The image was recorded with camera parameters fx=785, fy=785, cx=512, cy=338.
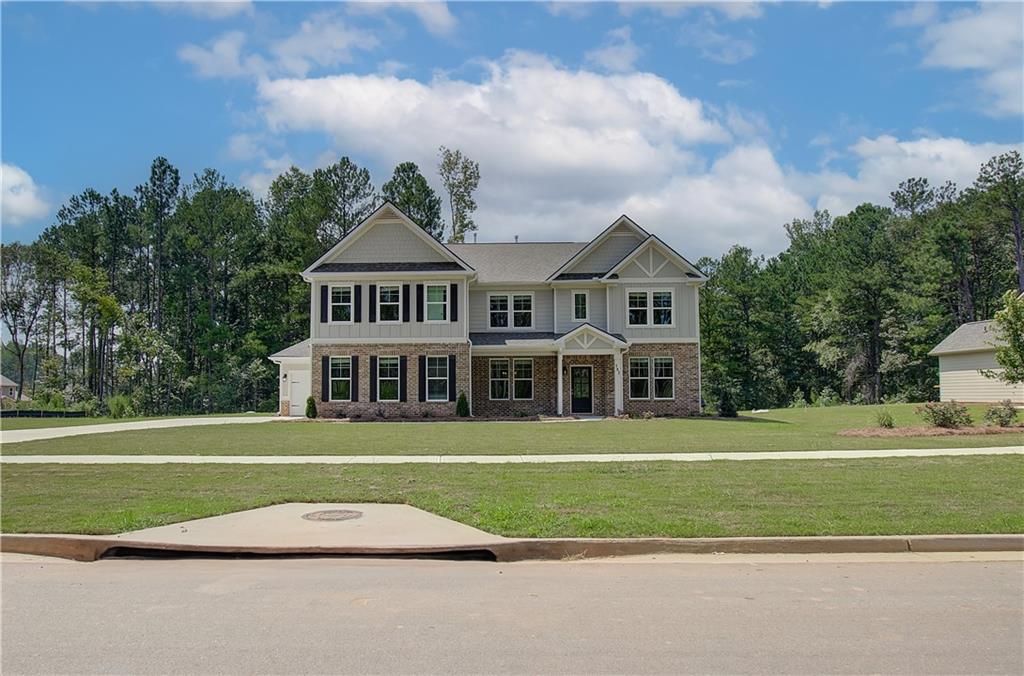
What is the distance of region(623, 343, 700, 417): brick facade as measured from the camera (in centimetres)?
3434

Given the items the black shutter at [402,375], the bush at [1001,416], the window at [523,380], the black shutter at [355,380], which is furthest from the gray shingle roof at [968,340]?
the black shutter at [355,380]

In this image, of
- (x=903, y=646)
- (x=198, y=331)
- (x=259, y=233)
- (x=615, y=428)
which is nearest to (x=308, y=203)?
(x=259, y=233)

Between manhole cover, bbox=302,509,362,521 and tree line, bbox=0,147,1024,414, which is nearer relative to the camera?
manhole cover, bbox=302,509,362,521

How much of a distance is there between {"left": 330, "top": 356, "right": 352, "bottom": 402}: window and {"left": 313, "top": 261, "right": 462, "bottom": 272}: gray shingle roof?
12.3ft

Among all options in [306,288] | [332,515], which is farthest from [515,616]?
[306,288]

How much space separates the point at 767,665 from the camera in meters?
5.03

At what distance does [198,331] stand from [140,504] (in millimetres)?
49641

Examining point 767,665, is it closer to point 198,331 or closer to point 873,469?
point 873,469

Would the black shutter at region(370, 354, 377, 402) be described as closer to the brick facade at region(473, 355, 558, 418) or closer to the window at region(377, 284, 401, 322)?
the window at region(377, 284, 401, 322)

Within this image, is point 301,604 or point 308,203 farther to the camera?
point 308,203

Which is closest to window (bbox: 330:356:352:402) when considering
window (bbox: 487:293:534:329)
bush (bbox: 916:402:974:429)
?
window (bbox: 487:293:534:329)

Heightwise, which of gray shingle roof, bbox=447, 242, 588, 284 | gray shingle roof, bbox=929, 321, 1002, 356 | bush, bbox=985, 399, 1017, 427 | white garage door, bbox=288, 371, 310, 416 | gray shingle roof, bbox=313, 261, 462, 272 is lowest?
bush, bbox=985, 399, 1017, 427

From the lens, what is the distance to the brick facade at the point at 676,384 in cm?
3434

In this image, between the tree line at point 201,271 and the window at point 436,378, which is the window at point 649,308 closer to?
the window at point 436,378
